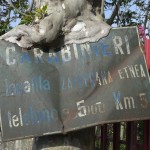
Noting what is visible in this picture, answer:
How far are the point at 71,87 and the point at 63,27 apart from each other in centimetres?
48

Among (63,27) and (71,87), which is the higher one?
(63,27)

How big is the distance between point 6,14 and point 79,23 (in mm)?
6817

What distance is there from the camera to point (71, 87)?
122 inches

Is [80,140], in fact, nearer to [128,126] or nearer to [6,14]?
[128,126]

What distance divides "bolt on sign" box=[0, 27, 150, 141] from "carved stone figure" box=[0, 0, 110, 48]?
0.07 metres

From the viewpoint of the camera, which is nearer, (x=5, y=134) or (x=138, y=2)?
(x=5, y=134)

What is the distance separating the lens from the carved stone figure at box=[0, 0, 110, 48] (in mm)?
3029

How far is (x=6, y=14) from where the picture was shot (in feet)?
31.9

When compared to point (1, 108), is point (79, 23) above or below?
above

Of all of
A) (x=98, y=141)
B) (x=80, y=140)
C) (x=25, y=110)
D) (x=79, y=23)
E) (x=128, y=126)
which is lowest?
(x=98, y=141)

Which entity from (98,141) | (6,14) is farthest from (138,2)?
(98,141)

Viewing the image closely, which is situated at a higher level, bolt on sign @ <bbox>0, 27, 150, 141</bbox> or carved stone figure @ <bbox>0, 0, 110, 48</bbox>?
carved stone figure @ <bbox>0, 0, 110, 48</bbox>

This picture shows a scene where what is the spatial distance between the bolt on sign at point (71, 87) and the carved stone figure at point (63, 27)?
2.6 inches

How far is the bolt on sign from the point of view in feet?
9.91
